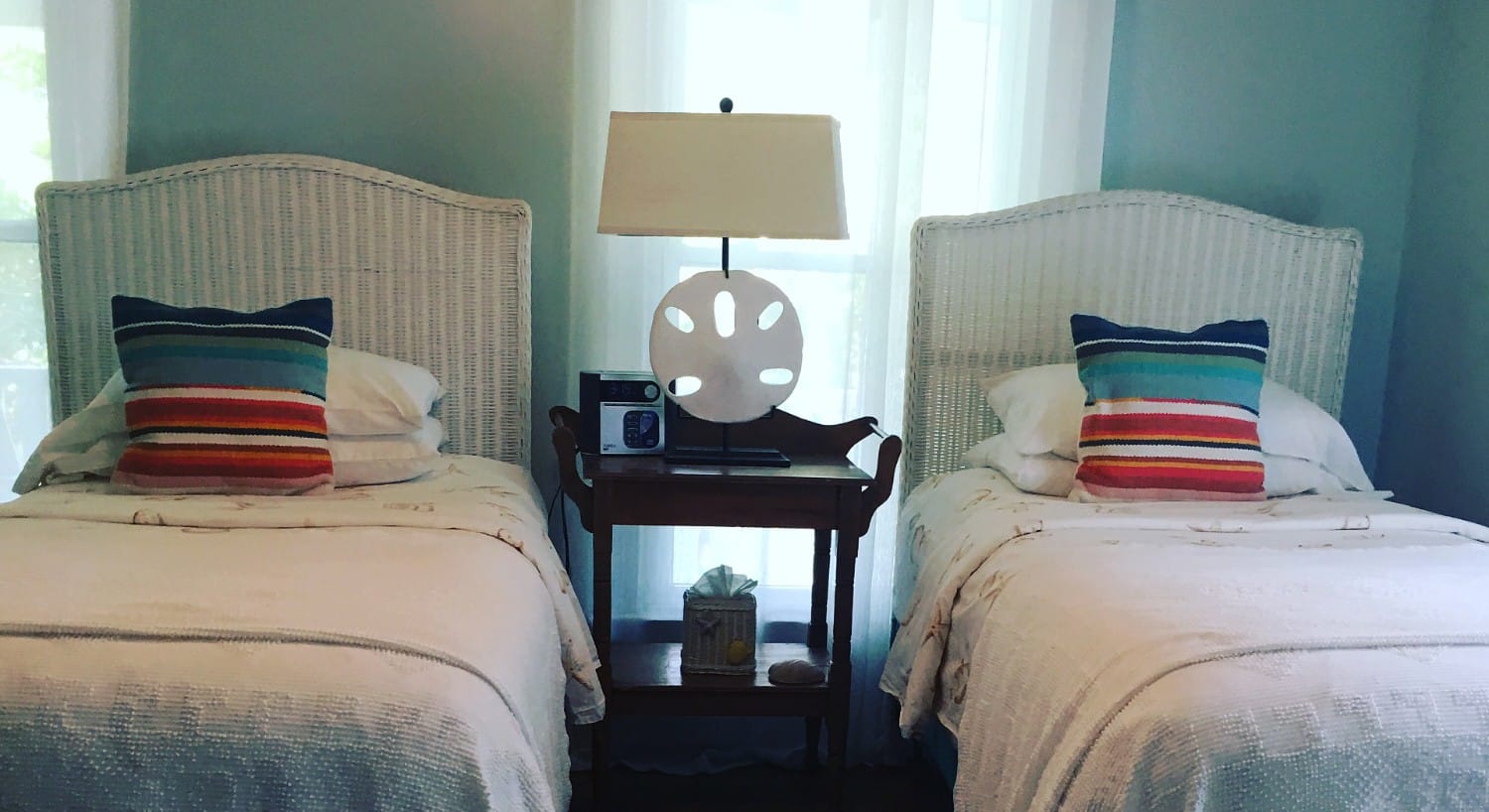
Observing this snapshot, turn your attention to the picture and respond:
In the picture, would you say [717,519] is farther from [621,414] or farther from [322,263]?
[322,263]

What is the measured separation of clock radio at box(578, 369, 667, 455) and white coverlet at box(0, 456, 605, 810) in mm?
616

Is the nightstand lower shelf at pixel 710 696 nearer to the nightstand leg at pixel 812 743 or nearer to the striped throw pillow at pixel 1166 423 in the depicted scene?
the nightstand leg at pixel 812 743

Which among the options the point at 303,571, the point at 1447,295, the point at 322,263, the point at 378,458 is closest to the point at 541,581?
the point at 303,571

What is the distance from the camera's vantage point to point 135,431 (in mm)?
1714

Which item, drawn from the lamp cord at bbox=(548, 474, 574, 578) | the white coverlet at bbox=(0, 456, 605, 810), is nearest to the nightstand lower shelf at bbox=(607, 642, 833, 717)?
the lamp cord at bbox=(548, 474, 574, 578)

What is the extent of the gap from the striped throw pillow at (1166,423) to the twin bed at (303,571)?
3.34 feet

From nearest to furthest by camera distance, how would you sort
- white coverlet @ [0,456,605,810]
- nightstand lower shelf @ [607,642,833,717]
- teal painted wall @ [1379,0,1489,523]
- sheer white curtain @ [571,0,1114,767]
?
1. white coverlet @ [0,456,605,810]
2. nightstand lower shelf @ [607,642,833,717]
3. sheer white curtain @ [571,0,1114,767]
4. teal painted wall @ [1379,0,1489,523]

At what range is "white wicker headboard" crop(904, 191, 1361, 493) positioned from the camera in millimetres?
2260

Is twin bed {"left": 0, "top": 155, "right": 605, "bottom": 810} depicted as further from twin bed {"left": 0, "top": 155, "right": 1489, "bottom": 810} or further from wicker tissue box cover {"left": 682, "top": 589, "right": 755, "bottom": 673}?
wicker tissue box cover {"left": 682, "top": 589, "right": 755, "bottom": 673}

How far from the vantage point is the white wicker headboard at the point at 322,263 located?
209cm

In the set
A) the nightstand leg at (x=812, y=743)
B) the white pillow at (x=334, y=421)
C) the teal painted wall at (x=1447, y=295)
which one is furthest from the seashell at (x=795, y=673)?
the teal painted wall at (x=1447, y=295)

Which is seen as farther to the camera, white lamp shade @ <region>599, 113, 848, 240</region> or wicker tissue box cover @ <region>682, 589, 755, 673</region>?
wicker tissue box cover @ <region>682, 589, 755, 673</region>

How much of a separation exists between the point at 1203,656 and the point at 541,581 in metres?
0.92

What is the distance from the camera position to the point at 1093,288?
233 centimetres
